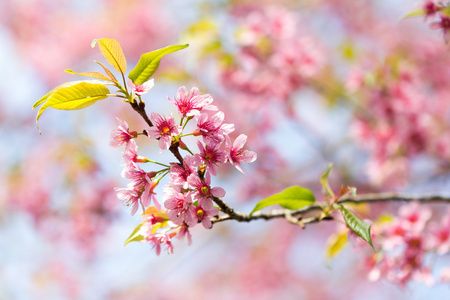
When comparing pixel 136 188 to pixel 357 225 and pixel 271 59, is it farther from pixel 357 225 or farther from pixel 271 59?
pixel 271 59

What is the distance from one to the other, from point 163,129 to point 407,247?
1317 millimetres

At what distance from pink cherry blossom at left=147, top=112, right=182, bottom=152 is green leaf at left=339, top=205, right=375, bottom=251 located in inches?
20.5

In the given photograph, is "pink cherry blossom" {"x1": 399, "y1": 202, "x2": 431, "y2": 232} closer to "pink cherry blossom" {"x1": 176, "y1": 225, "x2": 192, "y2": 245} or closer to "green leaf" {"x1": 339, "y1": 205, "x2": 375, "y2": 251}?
"green leaf" {"x1": 339, "y1": 205, "x2": 375, "y2": 251}

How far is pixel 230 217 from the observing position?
1.10m

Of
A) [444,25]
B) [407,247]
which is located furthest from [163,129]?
[407,247]

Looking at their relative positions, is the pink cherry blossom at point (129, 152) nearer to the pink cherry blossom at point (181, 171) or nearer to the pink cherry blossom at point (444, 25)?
the pink cherry blossom at point (181, 171)

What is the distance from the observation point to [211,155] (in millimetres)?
941

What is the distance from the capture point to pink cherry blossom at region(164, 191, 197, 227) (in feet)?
3.13

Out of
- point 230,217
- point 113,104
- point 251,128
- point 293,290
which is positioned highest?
point 113,104

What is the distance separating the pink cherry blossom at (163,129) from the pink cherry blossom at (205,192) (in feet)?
0.34

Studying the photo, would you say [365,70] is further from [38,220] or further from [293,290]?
[293,290]

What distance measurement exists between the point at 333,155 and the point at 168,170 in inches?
117

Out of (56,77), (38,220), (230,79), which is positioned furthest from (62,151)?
(56,77)

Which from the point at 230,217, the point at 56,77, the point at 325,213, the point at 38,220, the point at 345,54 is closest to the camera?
the point at 230,217
